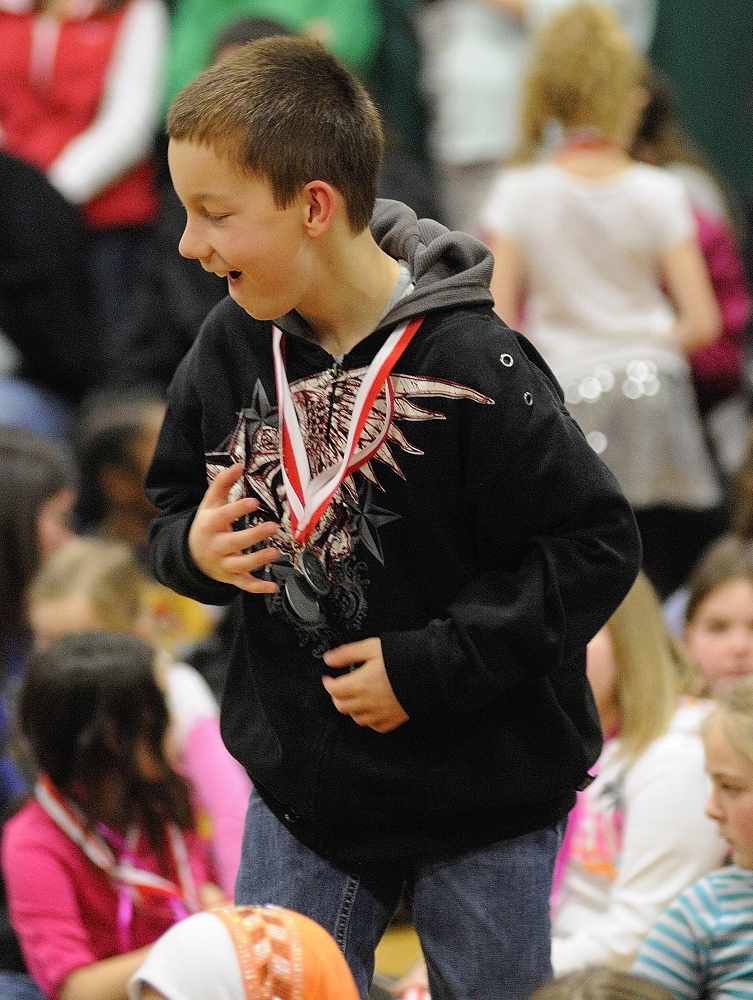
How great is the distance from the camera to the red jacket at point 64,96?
4.82 m

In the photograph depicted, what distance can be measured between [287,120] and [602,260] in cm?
217

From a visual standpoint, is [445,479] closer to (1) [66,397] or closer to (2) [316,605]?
(2) [316,605]

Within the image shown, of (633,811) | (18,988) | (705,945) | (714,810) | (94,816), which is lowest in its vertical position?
(18,988)

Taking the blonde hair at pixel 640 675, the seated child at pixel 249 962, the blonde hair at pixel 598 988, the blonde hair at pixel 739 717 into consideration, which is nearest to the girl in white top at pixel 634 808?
the blonde hair at pixel 640 675

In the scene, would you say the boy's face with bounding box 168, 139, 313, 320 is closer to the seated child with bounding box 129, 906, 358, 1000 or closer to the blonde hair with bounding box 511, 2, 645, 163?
the seated child with bounding box 129, 906, 358, 1000

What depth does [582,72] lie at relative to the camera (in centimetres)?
366

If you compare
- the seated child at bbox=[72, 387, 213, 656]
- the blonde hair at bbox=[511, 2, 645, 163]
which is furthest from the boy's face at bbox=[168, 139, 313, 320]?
the seated child at bbox=[72, 387, 213, 656]

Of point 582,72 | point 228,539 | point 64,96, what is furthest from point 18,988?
point 64,96

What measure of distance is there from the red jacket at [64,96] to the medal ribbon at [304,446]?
327cm

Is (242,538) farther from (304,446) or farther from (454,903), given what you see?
(454,903)

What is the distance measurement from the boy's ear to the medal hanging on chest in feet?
0.48

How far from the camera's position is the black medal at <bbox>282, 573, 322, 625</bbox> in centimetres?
178

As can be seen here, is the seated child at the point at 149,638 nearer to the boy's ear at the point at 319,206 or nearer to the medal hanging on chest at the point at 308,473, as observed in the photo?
the medal hanging on chest at the point at 308,473

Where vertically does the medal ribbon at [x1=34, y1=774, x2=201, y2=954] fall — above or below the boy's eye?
below
